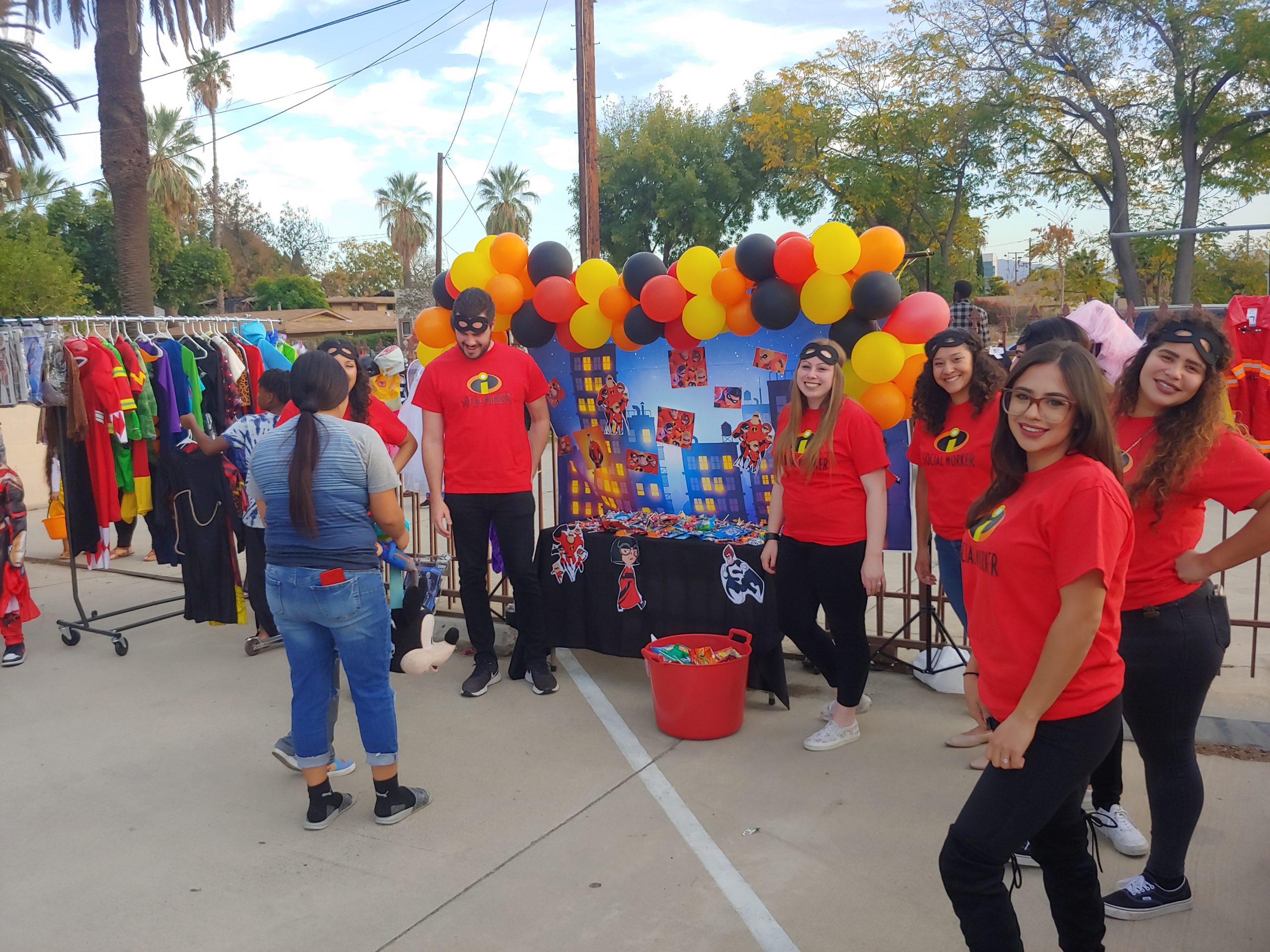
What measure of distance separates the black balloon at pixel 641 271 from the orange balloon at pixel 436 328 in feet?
3.86

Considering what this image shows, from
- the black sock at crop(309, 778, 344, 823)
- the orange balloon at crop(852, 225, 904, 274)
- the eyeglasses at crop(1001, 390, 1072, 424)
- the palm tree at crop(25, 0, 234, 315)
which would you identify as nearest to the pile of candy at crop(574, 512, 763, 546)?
the orange balloon at crop(852, 225, 904, 274)

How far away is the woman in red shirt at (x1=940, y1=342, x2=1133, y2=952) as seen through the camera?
1882mm

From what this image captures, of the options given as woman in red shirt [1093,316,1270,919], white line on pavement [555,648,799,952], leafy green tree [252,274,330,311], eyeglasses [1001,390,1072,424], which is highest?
leafy green tree [252,274,330,311]

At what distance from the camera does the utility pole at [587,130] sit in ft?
35.2

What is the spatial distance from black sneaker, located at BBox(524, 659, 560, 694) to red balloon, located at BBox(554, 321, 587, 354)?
181 centimetres

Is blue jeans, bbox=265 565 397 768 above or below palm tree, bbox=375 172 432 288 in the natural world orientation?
below

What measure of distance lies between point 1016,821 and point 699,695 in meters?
2.22

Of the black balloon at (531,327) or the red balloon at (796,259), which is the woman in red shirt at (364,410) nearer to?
the black balloon at (531,327)

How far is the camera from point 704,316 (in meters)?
4.82

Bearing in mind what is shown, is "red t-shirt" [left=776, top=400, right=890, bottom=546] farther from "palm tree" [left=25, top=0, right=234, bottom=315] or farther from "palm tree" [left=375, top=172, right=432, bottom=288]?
"palm tree" [left=375, top=172, right=432, bottom=288]

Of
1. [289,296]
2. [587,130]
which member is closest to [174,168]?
[289,296]

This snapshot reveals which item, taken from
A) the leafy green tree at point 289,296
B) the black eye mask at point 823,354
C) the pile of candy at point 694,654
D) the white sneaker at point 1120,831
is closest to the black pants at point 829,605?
the pile of candy at point 694,654

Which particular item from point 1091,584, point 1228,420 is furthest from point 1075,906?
point 1228,420

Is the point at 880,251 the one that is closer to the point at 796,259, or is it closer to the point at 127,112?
the point at 796,259
